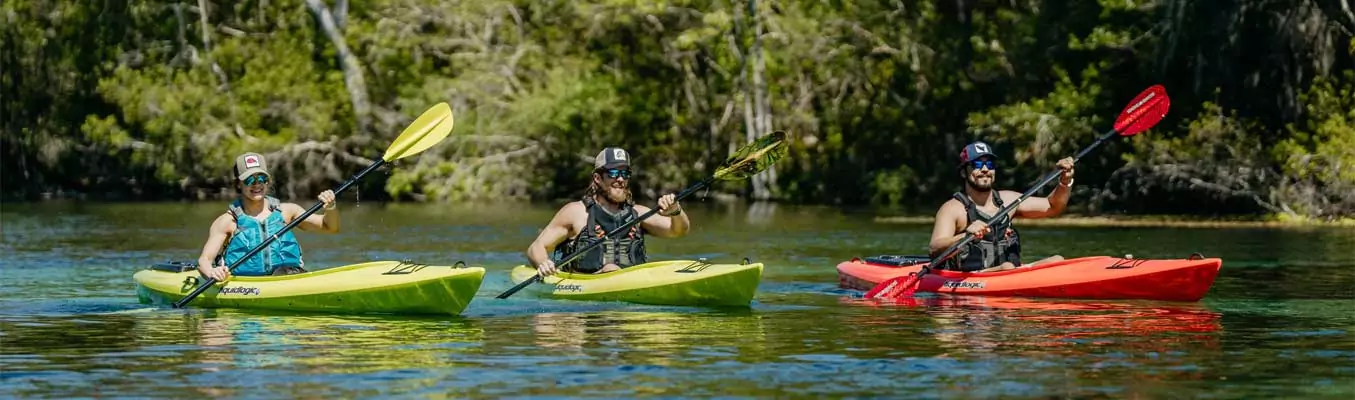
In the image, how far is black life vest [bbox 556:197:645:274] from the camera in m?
16.9

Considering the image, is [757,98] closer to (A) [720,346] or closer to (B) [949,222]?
(B) [949,222]

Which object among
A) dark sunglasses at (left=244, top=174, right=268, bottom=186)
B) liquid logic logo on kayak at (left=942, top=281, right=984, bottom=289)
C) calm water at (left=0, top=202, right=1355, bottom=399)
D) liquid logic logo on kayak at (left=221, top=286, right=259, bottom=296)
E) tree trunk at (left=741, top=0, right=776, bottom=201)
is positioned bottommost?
calm water at (left=0, top=202, right=1355, bottom=399)

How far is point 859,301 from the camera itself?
17.7 meters

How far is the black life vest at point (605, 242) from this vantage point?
55.6 ft

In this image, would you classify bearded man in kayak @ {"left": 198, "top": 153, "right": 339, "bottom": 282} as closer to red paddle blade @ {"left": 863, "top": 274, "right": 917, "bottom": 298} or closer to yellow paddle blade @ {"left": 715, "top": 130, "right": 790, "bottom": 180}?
yellow paddle blade @ {"left": 715, "top": 130, "right": 790, "bottom": 180}

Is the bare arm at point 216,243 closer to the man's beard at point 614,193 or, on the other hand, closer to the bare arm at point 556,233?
the bare arm at point 556,233

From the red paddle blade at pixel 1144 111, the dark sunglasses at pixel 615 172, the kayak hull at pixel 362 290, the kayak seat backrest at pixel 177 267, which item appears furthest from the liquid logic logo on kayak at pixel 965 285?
the kayak seat backrest at pixel 177 267

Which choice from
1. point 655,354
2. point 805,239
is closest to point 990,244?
point 655,354

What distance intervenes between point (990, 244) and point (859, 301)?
1075 millimetres

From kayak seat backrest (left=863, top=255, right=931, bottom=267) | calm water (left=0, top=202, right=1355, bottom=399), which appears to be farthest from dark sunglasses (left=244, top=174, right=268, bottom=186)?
kayak seat backrest (left=863, top=255, right=931, bottom=267)

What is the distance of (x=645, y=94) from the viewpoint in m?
48.5

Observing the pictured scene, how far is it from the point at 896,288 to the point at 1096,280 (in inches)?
61.9

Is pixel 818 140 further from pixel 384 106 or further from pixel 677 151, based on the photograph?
pixel 384 106

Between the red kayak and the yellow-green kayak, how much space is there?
1727 millimetres
